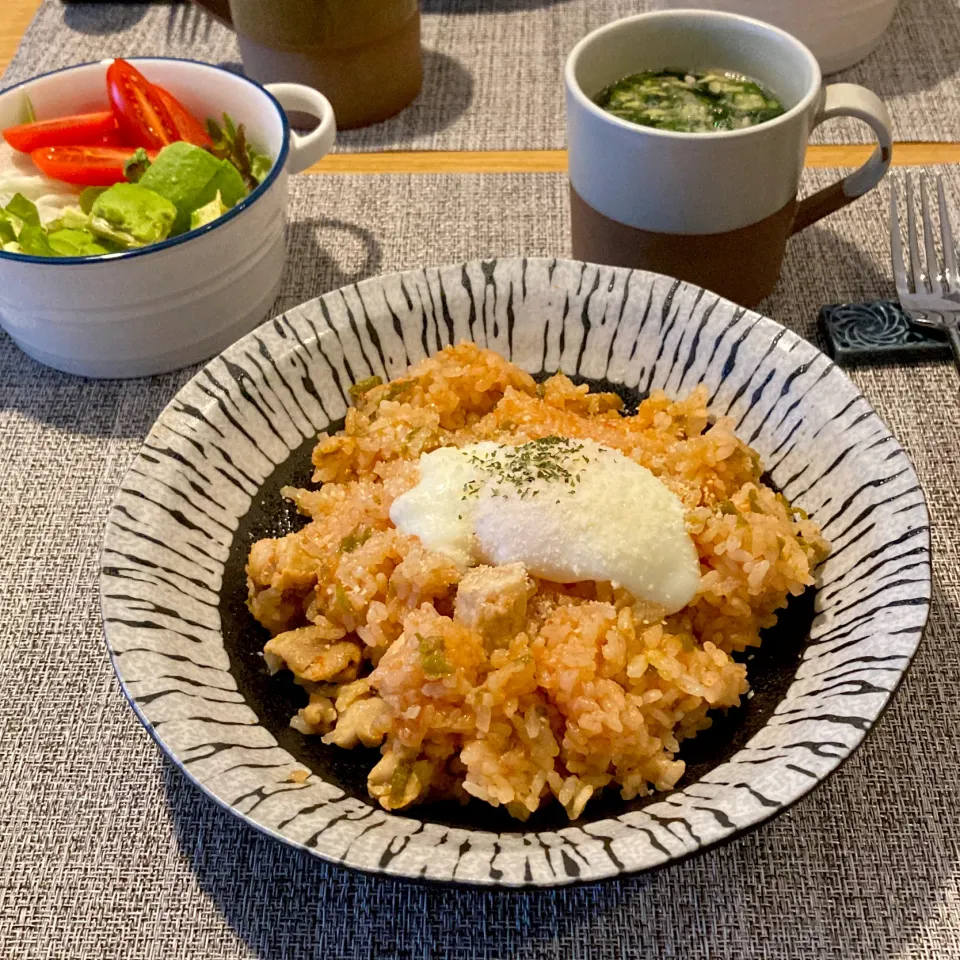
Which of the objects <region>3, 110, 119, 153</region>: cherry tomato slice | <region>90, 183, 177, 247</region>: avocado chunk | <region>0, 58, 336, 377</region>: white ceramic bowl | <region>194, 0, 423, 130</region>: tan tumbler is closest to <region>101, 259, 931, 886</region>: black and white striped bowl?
<region>0, 58, 336, 377</region>: white ceramic bowl

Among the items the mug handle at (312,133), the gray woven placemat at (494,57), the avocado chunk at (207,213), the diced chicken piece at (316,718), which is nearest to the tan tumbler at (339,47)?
the gray woven placemat at (494,57)

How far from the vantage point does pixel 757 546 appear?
135 cm

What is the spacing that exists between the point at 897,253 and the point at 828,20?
2.99ft

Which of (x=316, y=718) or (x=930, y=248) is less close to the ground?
(x=930, y=248)

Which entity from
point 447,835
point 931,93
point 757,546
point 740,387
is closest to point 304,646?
point 447,835

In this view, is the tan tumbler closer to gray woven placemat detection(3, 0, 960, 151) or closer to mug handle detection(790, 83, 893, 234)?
gray woven placemat detection(3, 0, 960, 151)

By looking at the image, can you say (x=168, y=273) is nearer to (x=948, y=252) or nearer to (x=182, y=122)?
(x=182, y=122)

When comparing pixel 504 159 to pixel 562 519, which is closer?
pixel 562 519

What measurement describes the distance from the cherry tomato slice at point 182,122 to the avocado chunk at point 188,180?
0.18m

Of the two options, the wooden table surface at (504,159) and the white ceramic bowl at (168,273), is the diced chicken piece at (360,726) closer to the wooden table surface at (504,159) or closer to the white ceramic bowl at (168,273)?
the white ceramic bowl at (168,273)

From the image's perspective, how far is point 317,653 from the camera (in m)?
1.38

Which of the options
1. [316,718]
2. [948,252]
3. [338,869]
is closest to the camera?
[338,869]

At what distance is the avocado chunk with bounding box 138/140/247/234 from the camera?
6.44 ft

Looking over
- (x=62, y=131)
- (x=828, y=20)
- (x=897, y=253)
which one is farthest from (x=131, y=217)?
(x=828, y=20)
